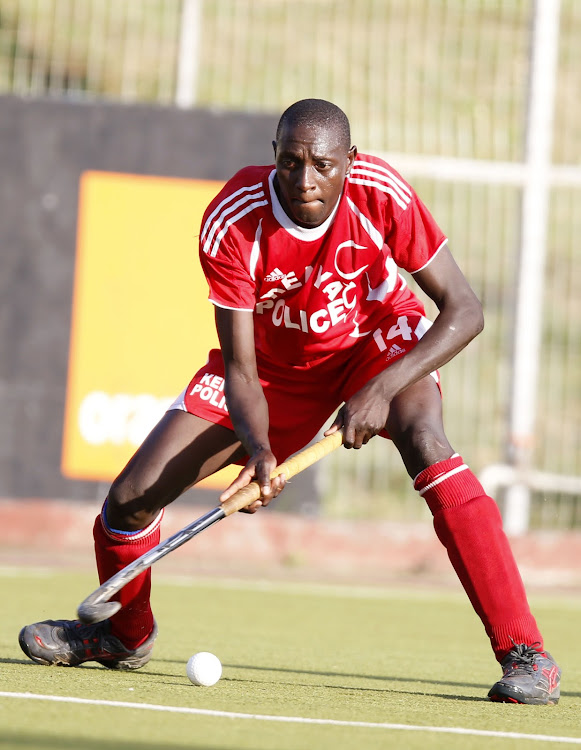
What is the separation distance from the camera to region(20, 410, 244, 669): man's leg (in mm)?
4840

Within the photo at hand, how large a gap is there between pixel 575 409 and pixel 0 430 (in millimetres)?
4660

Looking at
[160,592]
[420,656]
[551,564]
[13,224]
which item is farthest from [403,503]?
[420,656]

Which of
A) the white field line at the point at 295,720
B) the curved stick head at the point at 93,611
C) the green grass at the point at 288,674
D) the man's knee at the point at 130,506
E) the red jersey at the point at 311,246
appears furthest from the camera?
the man's knee at the point at 130,506

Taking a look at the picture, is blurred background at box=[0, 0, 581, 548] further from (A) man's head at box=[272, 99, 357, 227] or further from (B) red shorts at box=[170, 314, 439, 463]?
(A) man's head at box=[272, 99, 357, 227]

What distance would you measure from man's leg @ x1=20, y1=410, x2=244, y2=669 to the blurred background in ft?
16.4

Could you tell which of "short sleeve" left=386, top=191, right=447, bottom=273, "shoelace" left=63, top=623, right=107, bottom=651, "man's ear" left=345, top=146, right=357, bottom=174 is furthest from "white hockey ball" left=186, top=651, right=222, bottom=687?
"man's ear" left=345, top=146, right=357, bottom=174

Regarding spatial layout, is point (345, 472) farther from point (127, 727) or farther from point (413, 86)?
point (127, 727)

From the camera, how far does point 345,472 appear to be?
35.2ft

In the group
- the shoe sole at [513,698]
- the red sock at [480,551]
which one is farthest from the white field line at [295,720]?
the red sock at [480,551]

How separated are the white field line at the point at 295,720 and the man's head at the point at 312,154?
1662mm

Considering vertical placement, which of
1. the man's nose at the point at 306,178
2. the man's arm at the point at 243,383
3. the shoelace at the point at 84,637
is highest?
the man's nose at the point at 306,178

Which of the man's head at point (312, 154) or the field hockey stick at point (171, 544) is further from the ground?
the man's head at point (312, 154)

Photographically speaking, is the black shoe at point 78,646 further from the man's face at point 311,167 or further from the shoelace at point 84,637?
the man's face at point 311,167

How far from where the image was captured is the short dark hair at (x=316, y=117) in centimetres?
446
